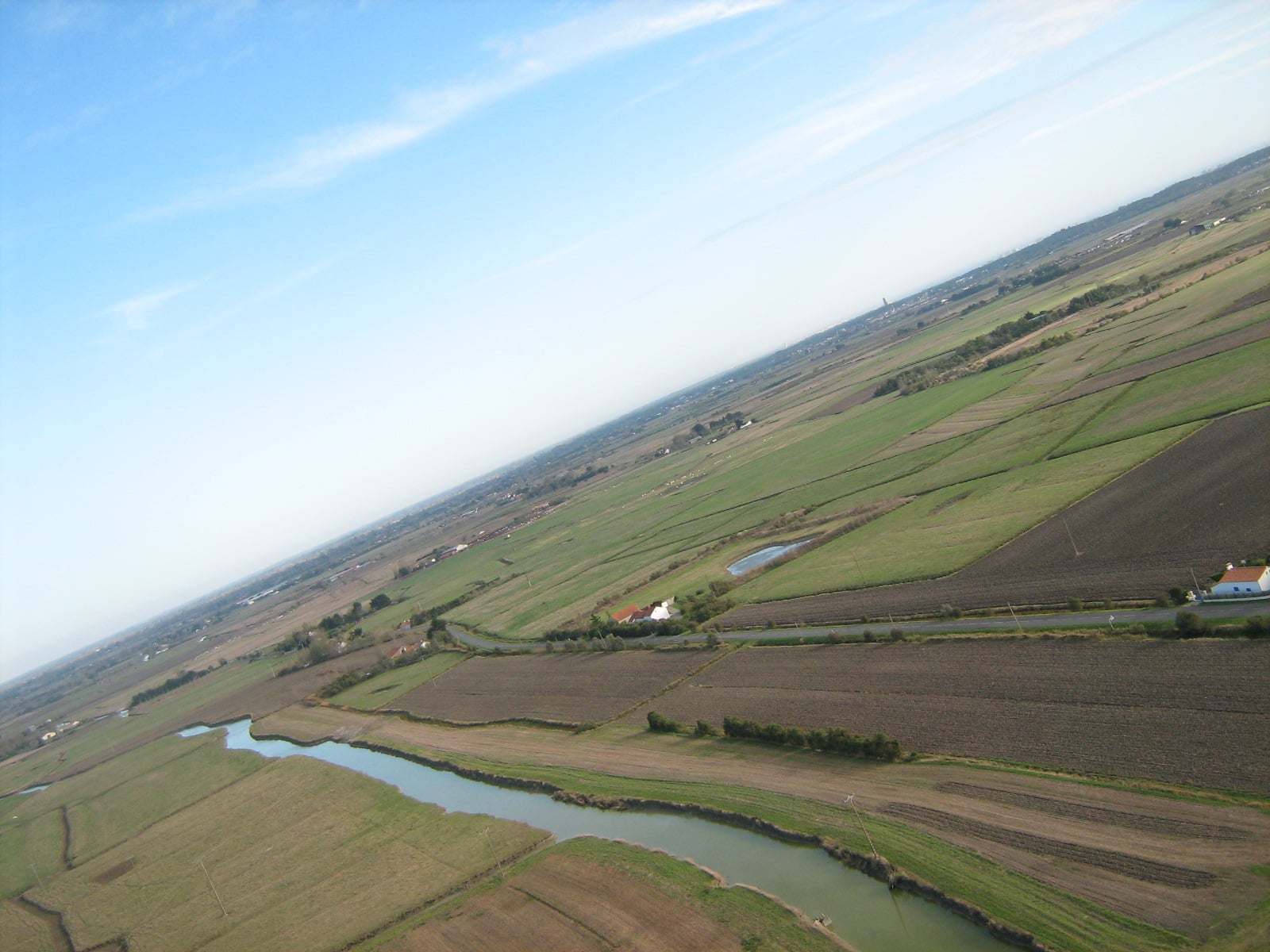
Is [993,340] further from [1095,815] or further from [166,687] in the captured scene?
[166,687]

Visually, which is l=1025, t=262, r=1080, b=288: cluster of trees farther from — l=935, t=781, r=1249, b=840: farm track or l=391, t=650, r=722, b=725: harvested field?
l=935, t=781, r=1249, b=840: farm track

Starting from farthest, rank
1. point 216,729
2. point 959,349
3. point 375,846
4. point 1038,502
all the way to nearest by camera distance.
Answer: point 959,349
point 216,729
point 1038,502
point 375,846

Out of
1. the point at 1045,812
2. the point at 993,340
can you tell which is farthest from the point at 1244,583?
the point at 993,340

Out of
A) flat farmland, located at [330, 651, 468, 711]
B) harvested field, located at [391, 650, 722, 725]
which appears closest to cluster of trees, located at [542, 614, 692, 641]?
harvested field, located at [391, 650, 722, 725]

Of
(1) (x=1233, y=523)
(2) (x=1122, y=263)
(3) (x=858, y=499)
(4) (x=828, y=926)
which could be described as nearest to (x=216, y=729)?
(3) (x=858, y=499)

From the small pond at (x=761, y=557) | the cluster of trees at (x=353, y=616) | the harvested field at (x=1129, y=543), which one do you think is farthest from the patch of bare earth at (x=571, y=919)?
the cluster of trees at (x=353, y=616)

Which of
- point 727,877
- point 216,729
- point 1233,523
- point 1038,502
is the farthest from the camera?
point 216,729

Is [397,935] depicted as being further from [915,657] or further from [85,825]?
[85,825]
